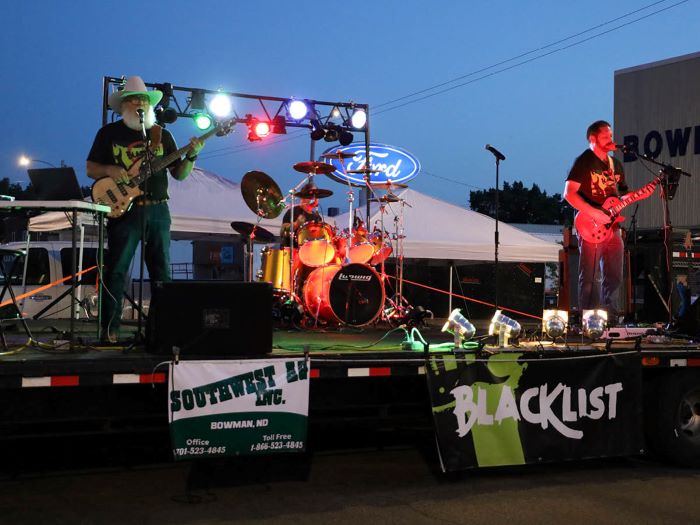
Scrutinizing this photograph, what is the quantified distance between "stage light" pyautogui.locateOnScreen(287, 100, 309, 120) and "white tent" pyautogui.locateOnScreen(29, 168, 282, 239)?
2.10 meters

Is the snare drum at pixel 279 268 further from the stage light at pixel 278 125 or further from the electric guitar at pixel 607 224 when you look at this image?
the electric guitar at pixel 607 224

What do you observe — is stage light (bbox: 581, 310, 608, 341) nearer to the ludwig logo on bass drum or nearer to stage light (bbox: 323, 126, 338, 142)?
the ludwig logo on bass drum

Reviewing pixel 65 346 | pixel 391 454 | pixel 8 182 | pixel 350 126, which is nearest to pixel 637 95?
pixel 350 126

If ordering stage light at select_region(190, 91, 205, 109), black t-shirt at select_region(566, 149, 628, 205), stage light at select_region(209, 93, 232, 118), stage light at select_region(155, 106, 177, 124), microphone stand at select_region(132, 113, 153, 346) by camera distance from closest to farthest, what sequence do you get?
microphone stand at select_region(132, 113, 153, 346) < black t-shirt at select_region(566, 149, 628, 205) < stage light at select_region(155, 106, 177, 124) < stage light at select_region(190, 91, 205, 109) < stage light at select_region(209, 93, 232, 118)

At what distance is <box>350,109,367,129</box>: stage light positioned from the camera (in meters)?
12.4

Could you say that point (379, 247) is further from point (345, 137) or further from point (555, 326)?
point (555, 326)

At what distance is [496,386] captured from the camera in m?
5.38

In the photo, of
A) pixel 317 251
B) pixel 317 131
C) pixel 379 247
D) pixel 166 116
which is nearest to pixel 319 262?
pixel 317 251

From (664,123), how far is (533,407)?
18643 mm

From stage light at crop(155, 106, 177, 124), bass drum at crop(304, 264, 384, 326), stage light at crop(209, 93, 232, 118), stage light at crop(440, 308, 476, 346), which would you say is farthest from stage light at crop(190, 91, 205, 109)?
stage light at crop(440, 308, 476, 346)

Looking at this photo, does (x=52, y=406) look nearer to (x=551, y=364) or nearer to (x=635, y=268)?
(x=551, y=364)

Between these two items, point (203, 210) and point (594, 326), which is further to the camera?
point (203, 210)

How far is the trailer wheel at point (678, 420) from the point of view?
19.3 feet

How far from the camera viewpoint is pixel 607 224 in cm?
752
